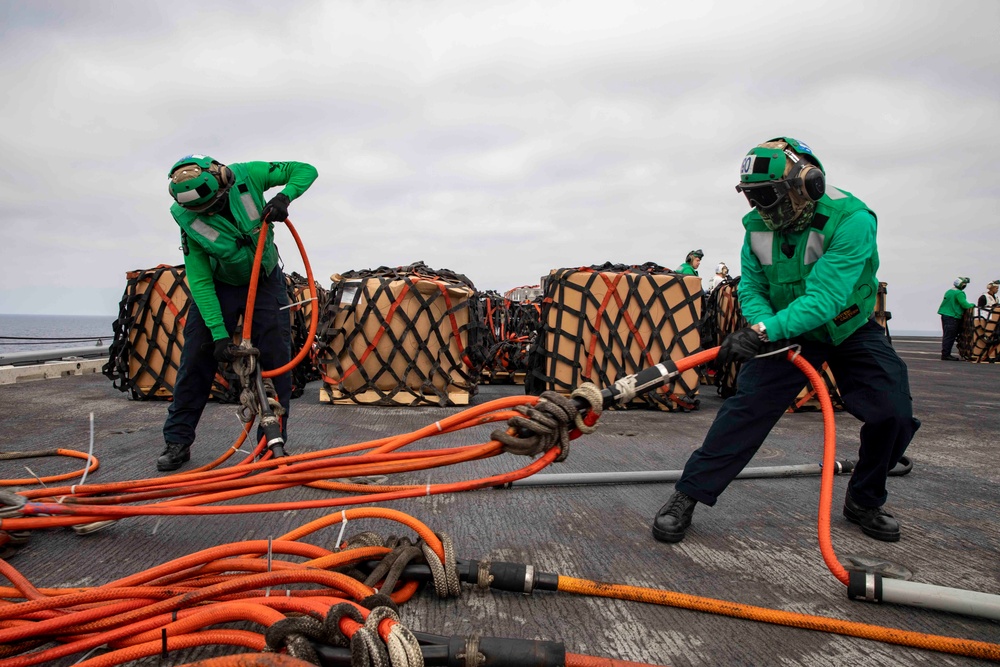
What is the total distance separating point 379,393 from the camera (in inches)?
219

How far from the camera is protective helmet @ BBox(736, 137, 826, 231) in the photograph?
211 centimetres

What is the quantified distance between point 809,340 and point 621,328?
3.22 m

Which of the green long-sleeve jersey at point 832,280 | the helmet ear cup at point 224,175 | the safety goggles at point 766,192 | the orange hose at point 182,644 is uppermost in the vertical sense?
the helmet ear cup at point 224,175

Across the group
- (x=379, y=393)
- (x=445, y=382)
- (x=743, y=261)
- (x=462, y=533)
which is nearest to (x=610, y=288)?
(x=445, y=382)

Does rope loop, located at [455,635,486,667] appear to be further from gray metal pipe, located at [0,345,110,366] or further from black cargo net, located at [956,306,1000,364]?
black cargo net, located at [956,306,1000,364]

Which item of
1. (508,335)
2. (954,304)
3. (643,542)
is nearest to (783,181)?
(643,542)

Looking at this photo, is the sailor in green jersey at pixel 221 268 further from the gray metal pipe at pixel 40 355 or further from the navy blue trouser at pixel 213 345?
the gray metal pipe at pixel 40 355

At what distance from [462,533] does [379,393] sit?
356 centimetres

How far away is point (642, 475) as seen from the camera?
9.21 feet

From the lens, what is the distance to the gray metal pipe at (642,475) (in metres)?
2.72

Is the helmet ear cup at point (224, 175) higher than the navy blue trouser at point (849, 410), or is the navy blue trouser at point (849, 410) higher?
the helmet ear cup at point (224, 175)

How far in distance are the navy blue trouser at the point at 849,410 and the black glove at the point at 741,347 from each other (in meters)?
0.22

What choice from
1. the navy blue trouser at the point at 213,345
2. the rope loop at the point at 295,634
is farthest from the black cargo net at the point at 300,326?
the rope loop at the point at 295,634

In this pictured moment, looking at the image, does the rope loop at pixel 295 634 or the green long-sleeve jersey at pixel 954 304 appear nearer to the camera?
the rope loop at pixel 295 634
